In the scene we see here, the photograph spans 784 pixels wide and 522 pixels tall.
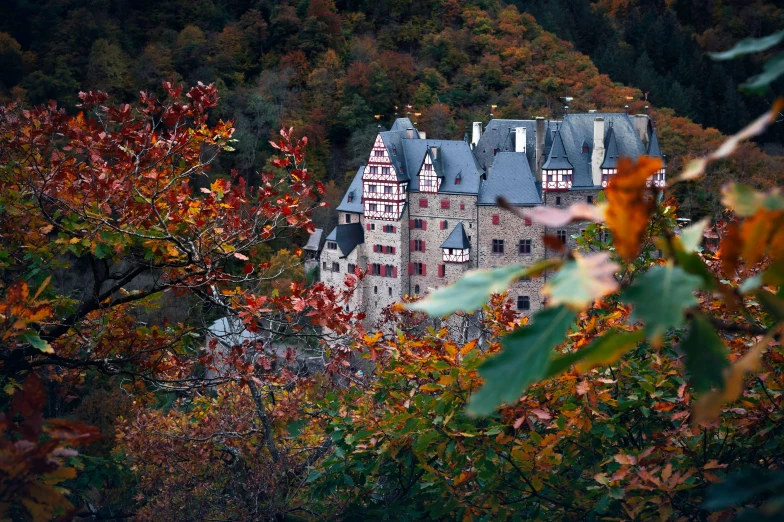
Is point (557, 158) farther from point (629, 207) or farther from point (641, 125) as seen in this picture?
point (629, 207)

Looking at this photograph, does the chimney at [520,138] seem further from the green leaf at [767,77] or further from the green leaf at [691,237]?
the green leaf at [691,237]

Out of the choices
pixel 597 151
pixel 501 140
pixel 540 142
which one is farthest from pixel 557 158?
pixel 501 140

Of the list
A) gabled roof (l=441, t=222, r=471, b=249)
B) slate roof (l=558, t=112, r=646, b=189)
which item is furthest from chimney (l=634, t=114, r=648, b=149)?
gabled roof (l=441, t=222, r=471, b=249)

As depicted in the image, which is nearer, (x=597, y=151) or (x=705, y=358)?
(x=705, y=358)

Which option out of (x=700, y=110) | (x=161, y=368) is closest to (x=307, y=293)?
(x=161, y=368)

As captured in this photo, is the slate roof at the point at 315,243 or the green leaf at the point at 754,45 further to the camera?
the slate roof at the point at 315,243

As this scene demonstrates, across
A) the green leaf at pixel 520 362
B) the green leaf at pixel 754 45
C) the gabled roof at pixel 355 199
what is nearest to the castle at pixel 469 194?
the gabled roof at pixel 355 199
